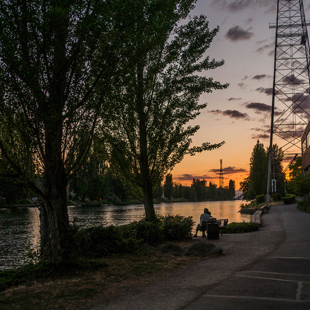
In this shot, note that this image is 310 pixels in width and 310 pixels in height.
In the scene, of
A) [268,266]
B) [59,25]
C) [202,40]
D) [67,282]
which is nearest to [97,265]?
[67,282]

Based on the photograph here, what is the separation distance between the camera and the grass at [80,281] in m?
6.09

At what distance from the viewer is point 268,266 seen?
8672 mm

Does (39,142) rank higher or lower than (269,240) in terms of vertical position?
higher

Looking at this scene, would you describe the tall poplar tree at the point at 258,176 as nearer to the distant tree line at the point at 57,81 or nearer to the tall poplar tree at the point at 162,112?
the tall poplar tree at the point at 162,112

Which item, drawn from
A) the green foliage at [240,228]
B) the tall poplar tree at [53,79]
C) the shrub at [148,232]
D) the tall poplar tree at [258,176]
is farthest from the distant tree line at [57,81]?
the tall poplar tree at [258,176]

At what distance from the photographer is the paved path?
5781 millimetres

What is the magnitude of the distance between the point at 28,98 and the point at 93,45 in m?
2.04

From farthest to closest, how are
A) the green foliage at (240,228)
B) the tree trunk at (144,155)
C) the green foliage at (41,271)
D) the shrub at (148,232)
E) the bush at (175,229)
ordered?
the green foliage at (240,228)
the bush at (175,229)
the tree trunk at (144,155)
the shrub at (148,232)
the green foliage at (41,271)

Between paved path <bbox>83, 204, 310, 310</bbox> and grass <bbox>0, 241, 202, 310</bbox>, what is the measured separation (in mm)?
419

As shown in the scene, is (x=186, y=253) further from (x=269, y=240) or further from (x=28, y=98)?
(x=28, y=98)

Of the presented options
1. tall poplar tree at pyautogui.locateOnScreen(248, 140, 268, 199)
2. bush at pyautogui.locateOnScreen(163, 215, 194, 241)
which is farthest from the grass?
tall poplar tree at pyautogui.locateOnScreen(248, 140, 268, 199)

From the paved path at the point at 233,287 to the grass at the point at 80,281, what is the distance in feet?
1.37

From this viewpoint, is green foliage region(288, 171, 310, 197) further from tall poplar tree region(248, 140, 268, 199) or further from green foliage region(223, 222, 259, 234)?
tall poplar tree region(248, 140, 268, 199)

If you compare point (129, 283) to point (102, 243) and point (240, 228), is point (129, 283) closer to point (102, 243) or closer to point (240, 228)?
point (102, 243)
